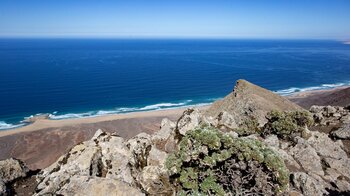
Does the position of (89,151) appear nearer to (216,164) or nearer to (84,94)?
(216,164)

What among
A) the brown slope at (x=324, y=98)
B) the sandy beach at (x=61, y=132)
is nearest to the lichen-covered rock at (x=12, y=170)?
the sandy beach at (x=61, y=132)

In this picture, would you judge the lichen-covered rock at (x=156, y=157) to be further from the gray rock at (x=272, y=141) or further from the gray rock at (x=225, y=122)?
the gray rock at (x=272, y=141)

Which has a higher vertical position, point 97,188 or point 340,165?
point 97,188

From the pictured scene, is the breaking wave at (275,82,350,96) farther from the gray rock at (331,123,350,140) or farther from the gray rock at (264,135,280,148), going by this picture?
the gray rock at (264,135,280,148)

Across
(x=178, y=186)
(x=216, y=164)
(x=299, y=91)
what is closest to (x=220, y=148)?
(x=216, y=164)

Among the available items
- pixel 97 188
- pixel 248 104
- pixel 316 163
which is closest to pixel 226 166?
pixel 97 188

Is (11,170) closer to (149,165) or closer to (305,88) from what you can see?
(149,165)

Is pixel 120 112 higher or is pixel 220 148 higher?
pixel 220 148
